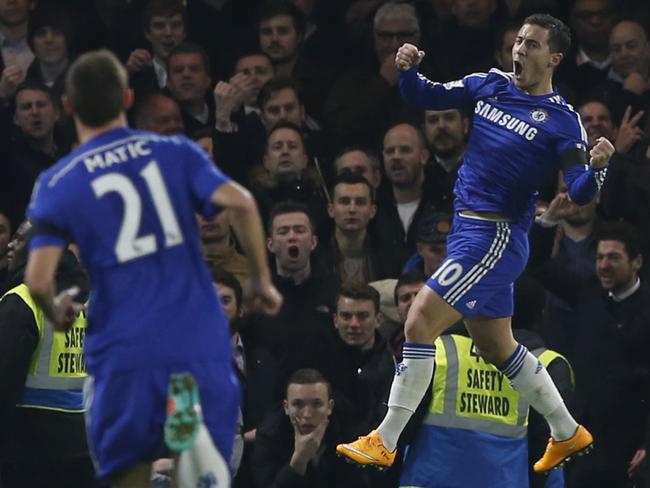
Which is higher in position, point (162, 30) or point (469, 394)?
point (162, 30)

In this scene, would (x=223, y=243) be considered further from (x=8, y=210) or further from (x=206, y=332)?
(x=206, y=332)

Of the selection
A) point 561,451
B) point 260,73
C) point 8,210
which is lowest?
point 561,451

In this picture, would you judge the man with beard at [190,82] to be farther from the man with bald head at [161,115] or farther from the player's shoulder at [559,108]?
the player's shoulder at [559,108]

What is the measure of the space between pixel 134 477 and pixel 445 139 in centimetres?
618

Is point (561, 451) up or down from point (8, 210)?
down

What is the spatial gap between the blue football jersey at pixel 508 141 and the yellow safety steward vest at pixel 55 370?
2.27m

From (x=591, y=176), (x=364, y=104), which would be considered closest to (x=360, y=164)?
(x=364, y=104)

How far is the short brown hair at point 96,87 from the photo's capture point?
23.5ft

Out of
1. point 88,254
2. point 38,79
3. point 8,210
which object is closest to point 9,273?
point 8,210

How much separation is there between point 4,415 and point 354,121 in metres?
4.52

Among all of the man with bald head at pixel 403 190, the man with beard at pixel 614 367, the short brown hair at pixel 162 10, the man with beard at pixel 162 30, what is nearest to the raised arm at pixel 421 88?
the man with beard at pixel 614 367

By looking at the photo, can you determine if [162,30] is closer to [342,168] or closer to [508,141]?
[342,168]

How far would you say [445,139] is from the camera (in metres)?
13.1

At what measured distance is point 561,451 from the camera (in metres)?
9.77
